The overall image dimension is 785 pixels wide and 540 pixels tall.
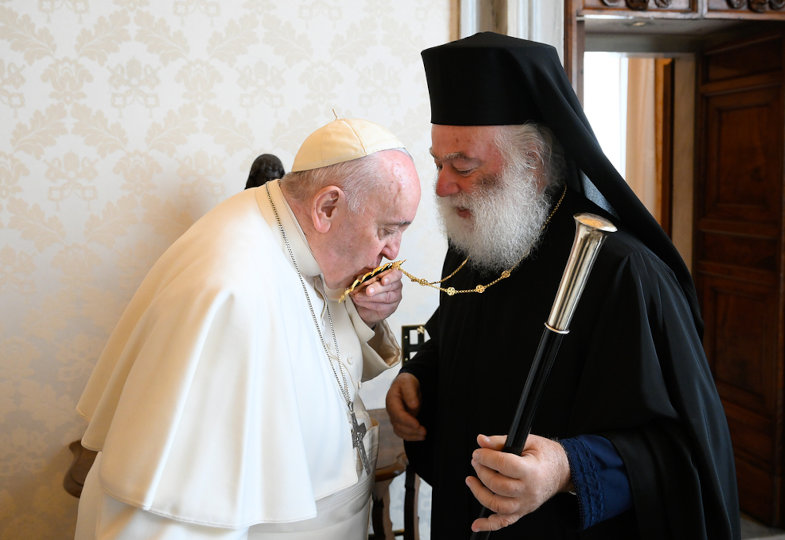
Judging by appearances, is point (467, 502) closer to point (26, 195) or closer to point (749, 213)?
point (26, 195)

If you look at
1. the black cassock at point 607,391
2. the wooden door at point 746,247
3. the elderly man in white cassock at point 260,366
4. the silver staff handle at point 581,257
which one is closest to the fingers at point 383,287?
the elderly man in white cassock at point 260,366

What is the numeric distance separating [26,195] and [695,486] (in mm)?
2549

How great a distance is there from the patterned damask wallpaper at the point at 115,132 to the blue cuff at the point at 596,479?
1942mm

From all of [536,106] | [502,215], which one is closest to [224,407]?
[502,215]

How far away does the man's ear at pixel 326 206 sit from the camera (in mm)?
1741

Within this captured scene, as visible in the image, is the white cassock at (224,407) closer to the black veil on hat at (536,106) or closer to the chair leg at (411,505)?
the black veil on hat at (536,106)

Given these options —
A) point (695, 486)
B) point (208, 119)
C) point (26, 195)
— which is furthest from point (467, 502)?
point (26, 195)

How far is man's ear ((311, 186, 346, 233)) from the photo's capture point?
1.74m

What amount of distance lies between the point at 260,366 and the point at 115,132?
1.71 metres

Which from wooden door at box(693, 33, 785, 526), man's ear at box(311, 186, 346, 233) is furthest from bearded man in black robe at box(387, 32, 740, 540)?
wooden door at box(693, 33, 785, 526)

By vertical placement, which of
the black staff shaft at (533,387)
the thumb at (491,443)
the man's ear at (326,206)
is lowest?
the thumb at (491,443)

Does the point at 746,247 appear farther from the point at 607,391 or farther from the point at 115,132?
the point at 115,132

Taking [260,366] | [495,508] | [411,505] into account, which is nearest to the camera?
[495,508]

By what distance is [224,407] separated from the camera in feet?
4.88
